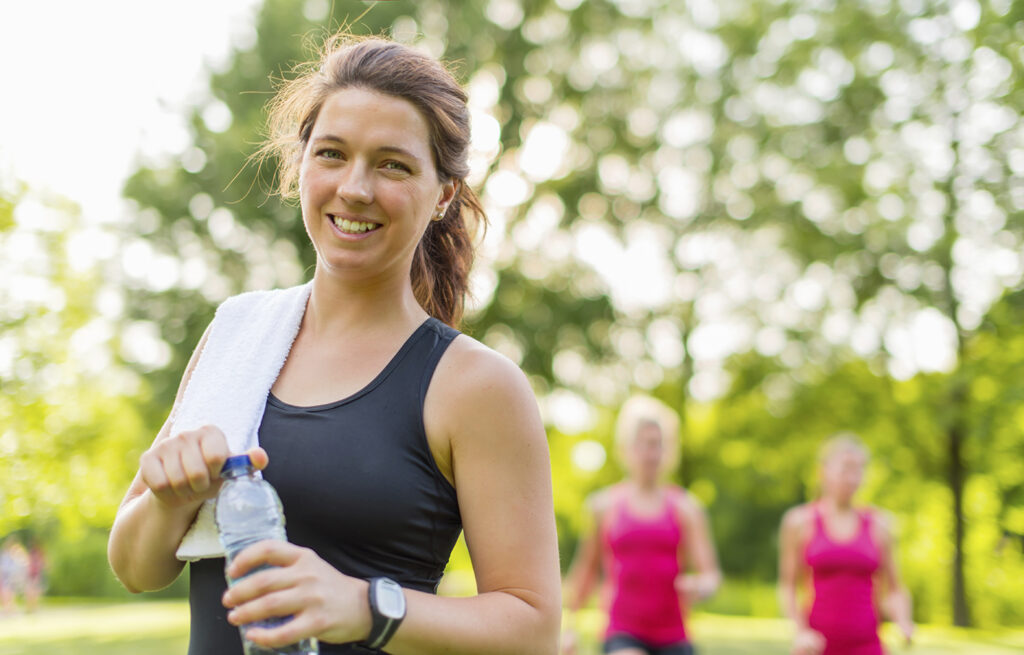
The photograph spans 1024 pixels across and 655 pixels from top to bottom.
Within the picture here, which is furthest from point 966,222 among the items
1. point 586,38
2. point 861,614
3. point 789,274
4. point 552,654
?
point 552,654

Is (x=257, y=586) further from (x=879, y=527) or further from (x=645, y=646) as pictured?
(x=879, y=527)

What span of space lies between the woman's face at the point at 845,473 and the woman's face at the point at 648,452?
→ 1.30 m

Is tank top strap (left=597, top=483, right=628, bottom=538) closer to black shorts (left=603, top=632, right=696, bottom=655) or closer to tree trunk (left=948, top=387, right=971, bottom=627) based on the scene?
black shorts (left=603, top=632, right=696, bottom=655)

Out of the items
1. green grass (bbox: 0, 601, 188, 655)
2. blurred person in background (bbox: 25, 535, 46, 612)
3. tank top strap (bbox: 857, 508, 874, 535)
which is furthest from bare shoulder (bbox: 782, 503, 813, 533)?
blurred person in background (bbox: 25, 535, 46, 612)

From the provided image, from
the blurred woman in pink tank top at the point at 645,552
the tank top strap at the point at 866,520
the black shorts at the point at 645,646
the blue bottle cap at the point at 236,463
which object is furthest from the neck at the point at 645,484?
the blue bottle cap at the point at 236,463

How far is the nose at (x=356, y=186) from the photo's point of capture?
1802 mm

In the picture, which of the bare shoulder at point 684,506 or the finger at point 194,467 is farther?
the bare shoulder at point 684,506

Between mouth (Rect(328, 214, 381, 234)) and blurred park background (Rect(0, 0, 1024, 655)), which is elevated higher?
blurred park background (Rect(0, 0, 1024, 655))

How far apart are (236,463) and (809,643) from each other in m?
5.68

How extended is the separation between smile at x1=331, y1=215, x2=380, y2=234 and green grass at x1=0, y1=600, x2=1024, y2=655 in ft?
33.3

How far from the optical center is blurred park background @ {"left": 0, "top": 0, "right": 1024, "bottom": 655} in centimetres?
1783

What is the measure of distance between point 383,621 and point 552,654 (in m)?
0.40

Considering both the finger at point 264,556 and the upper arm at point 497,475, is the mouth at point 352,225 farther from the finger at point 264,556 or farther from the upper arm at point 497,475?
the finger at point 264,556

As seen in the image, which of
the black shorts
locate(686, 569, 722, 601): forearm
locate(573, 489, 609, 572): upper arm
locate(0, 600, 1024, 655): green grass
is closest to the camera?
locate(686, 569, 722, 601): forearm
